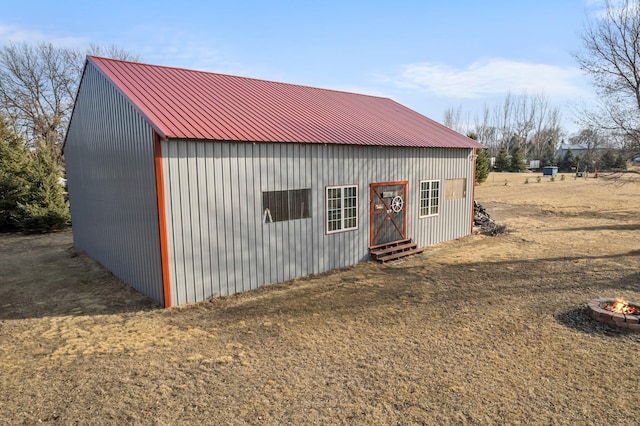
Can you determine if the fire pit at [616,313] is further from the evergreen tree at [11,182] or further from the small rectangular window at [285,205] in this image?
the evergreen tree at [11,182]

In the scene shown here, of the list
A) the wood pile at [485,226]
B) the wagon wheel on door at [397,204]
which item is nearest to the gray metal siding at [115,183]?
the wagon wheel on door at [397,204]

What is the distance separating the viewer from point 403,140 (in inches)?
445

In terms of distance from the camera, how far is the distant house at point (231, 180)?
24.0 feet

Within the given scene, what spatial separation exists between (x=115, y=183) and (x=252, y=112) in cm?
366

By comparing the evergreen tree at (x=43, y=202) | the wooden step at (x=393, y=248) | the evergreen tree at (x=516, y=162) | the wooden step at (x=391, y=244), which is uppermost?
the evergreen tree at (x=516, y=162)

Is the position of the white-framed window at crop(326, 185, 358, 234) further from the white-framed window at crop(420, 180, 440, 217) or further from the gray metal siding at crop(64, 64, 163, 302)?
the gray metal siding at crop(64, 64, 163, 302)

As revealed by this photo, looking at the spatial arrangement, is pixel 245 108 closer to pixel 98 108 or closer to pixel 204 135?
pixel 204 135

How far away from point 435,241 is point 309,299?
6.45 metres

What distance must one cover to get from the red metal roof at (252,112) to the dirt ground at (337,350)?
3436 mm

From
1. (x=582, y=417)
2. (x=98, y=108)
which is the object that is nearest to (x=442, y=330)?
(x=582, y=417)

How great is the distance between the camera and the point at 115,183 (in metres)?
9.03

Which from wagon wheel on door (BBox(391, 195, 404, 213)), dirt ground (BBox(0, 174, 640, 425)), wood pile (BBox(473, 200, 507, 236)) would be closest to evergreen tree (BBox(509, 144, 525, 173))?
wood pile (BBox(473, 200, 507, 236))

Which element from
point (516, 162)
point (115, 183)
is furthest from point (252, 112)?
point (516, 162)

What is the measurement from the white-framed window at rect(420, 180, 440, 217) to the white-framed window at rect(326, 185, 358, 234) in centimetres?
295
